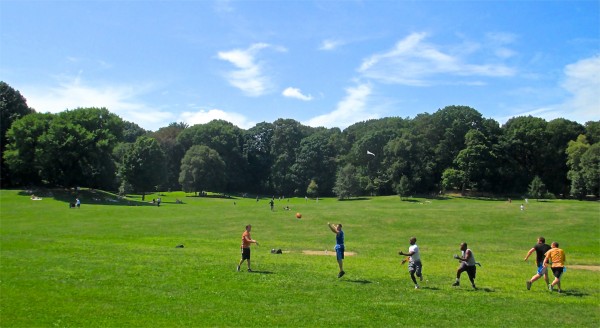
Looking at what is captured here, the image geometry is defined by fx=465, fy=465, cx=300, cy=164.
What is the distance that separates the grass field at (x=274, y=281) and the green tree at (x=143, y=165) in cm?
6561

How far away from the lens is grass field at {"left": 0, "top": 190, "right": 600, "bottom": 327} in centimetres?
1548

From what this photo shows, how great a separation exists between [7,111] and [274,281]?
95.8m

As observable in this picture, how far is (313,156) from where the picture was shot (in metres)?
142

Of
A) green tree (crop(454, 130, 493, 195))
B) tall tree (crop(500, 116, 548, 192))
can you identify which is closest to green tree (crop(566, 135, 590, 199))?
tall tree (crop(500, 116, 548, 192))

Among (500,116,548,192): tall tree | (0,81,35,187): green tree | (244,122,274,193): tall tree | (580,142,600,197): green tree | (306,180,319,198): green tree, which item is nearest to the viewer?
(0,81,35,187): green tree

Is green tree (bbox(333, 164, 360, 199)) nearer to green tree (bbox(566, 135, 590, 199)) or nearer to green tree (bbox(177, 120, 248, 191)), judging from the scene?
green tree (bbox(177, 120, 248, 191))

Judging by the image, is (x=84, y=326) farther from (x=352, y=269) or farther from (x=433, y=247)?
(x=433, y=247)

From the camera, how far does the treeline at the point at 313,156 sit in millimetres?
86562

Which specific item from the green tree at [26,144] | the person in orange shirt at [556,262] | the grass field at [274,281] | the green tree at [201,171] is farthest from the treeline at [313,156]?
the person in orange shirt at [556,262]

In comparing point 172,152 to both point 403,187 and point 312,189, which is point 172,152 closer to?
point 312,189

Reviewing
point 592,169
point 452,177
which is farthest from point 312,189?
point 592,169

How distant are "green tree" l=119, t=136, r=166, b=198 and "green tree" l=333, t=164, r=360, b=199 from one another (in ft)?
148

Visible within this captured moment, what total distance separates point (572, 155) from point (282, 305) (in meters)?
110

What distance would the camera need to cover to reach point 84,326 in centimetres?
1430
